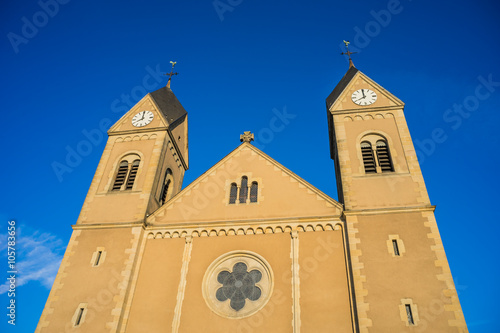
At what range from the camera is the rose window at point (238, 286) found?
14.3 meters

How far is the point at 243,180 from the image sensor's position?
18.0 metres

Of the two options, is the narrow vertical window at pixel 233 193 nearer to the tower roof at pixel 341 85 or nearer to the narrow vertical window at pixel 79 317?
the narrow vertical window at pixel 79 317

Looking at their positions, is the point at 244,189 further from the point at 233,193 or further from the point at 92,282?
the point at 92,282

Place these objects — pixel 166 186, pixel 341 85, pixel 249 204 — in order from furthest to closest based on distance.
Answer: pixel 341 85
pixel 166 186
pixel 249 204

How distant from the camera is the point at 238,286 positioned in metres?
14.8

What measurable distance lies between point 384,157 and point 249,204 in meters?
6.46

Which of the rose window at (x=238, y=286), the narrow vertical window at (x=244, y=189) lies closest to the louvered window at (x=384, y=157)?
the narrow vertical window at (x=244, y=189)

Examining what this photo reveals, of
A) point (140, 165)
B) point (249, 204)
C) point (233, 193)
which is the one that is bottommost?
point (249, 204)

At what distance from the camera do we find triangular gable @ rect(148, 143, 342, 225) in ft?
53.4

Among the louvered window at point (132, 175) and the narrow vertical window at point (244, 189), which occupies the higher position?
the louvered window at point (132, 175)

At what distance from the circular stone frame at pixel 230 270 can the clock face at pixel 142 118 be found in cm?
981

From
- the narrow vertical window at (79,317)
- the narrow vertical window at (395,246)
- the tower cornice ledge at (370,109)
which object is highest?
the tower cornice ledge at (370,109)

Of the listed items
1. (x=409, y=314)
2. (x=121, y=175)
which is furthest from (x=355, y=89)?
(x=121, y=175)

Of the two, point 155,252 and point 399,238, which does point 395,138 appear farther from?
point 155,252
